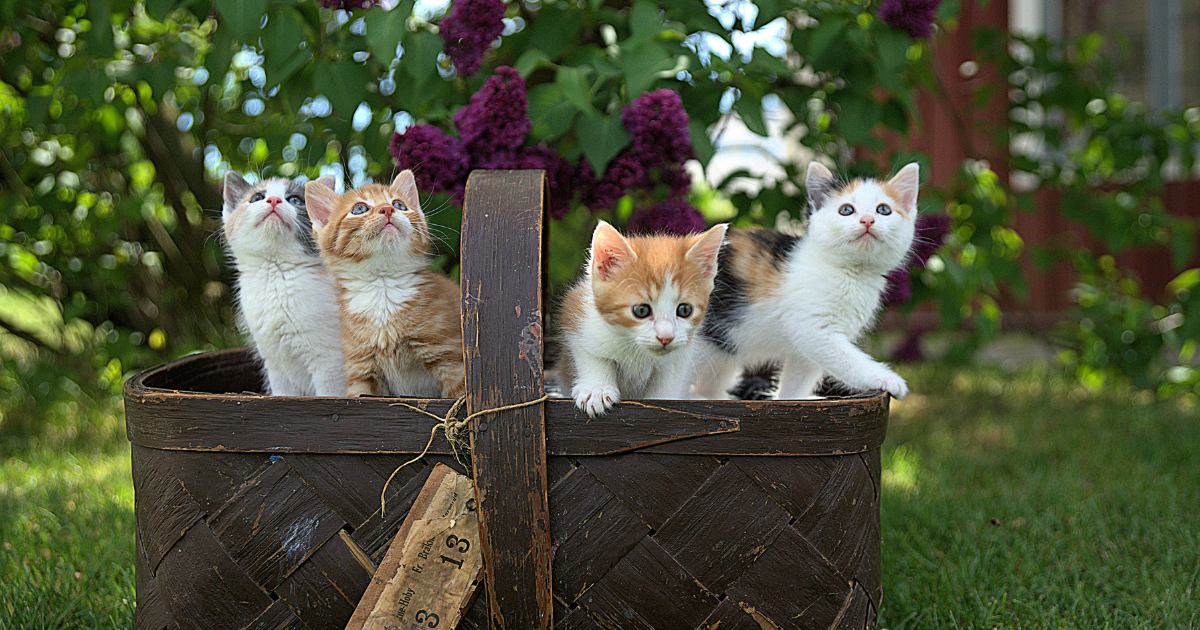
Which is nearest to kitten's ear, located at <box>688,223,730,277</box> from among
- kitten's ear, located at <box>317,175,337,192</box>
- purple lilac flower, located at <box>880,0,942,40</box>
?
kitten's ear, located at <box>317,175,337,192</box>

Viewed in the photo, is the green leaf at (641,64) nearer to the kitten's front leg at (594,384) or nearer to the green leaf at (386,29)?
the green leaf at (386,29)

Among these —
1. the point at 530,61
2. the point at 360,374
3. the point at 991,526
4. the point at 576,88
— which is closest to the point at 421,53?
the point at 530,61

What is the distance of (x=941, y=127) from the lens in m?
5.03

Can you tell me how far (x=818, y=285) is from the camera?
1.31 meters

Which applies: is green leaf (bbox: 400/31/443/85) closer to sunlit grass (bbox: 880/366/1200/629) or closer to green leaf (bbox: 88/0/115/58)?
green leaf (bbox: 88/0/115/58)

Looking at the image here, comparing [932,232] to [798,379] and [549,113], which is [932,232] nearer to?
[798,379]

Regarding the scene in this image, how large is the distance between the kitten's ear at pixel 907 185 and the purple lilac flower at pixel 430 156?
29.9 inches

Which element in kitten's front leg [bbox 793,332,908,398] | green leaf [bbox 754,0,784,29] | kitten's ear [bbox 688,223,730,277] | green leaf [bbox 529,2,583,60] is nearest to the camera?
kitten's ear [bbox 688,223,730,277]

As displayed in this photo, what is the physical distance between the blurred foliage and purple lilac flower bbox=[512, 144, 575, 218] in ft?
0.15

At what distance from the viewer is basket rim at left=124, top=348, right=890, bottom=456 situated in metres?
1.06

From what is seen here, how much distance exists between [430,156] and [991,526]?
4.92ft

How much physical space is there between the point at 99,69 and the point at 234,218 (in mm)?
742

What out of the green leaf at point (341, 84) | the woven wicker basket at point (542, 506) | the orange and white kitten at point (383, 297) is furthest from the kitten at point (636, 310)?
the green leaf at point (341, 84)

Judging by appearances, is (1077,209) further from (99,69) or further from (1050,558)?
(99,69)
